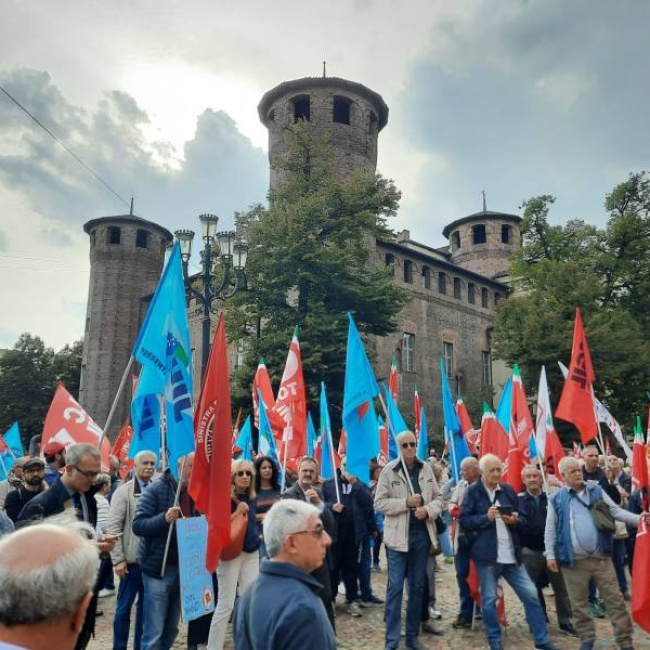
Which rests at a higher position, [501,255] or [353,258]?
[501,255]

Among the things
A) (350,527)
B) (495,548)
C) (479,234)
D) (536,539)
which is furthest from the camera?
(479,234)

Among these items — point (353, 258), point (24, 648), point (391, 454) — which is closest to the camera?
point (24, 648)

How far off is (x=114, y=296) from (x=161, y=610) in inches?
1679

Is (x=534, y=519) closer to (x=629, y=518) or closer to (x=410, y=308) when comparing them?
(x=629, y=518)

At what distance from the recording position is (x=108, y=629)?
7.33 m

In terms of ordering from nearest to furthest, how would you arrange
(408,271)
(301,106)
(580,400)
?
(580,400) < (301,106) < (408,271)

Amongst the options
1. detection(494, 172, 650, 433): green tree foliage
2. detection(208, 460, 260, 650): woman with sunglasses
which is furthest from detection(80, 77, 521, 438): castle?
detection(208, 460, 260, 650): woman with sunglasses

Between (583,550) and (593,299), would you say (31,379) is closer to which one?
(593,299)

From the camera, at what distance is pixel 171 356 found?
576 cm

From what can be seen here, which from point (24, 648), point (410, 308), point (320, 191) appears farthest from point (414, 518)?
point (410, 308)

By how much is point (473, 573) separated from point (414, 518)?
1.10 metres

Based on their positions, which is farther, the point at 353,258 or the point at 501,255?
the point at 501,255

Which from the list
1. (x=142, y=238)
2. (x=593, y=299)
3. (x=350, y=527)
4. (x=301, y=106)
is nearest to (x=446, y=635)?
(x=350, y=527)

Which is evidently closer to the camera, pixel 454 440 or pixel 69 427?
pixel 454 440
